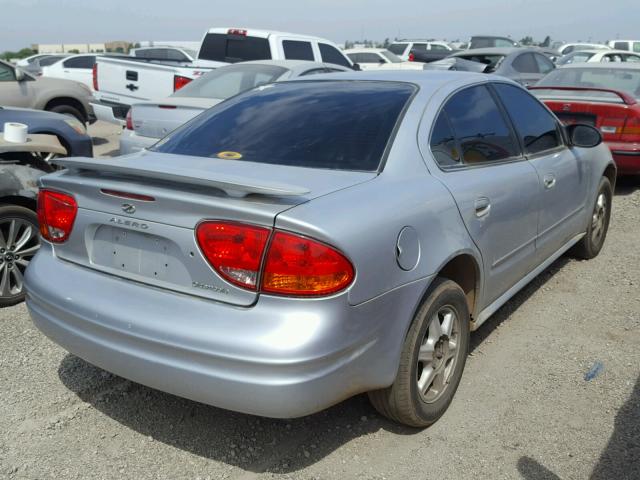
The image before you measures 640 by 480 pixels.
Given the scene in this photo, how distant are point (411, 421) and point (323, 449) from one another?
1.36ft

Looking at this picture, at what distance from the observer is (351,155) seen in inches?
118

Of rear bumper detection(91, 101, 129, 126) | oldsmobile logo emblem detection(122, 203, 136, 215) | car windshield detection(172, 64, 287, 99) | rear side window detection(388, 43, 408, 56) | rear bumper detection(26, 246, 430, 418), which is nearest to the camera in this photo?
rear bumper detection(26, 246, 430, 418)

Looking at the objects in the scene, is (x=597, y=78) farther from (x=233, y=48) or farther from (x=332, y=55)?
(x=233, y=48)

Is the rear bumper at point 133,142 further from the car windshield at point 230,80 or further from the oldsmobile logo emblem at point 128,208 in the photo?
the oldsmobile logo emblem at point 128,208

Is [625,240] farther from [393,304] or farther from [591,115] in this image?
[393,304]

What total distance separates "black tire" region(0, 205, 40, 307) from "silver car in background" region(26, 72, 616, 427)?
1.41 m

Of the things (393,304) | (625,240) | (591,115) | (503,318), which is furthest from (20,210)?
(591,115)

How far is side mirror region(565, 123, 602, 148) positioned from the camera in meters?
4.63

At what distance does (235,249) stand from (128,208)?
54 centimetres

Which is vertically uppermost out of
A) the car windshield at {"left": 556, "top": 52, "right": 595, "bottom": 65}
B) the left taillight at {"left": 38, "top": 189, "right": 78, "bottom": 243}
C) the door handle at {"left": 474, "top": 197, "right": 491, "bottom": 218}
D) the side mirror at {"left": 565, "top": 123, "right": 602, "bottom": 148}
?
the left taillight at {"left": 38, "top": 189, "right": 78, "bottom": 243}

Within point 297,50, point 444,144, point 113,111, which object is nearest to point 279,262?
point 444,144

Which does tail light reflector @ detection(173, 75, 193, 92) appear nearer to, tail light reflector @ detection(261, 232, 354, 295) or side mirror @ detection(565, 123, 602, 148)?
side mirror @ detection(565, 123, 602, 148)

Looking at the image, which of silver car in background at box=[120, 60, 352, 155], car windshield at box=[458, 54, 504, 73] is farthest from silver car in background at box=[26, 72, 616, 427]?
car windshield at box=[458, 54, 504, 73]

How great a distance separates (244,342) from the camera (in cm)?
232
